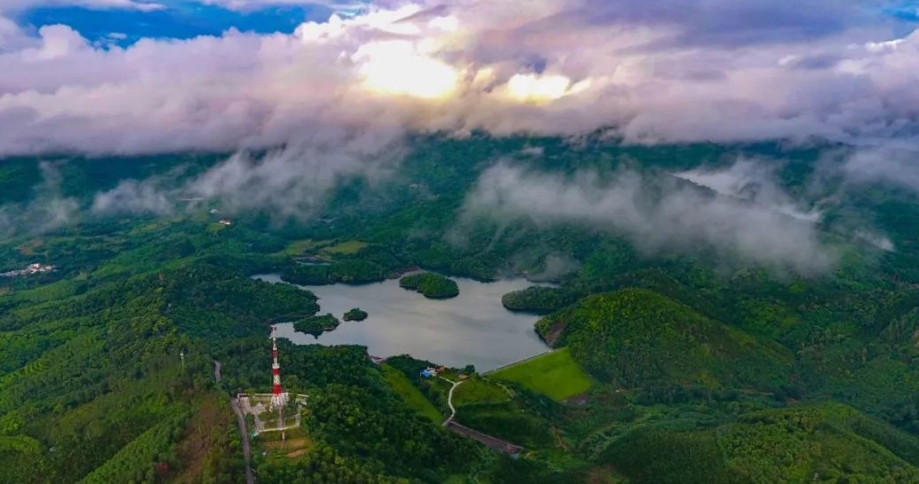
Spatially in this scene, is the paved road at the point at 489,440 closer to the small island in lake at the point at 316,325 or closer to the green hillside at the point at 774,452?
the green hillside at the point at 774,452

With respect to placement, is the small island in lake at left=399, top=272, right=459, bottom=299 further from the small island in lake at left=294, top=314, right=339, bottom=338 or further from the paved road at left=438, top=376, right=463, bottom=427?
→ the paved road at left=438, top=376, right=463, bottom=427

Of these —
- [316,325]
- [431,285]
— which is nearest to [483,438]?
[316,325]

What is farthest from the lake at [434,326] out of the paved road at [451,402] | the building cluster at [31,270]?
the building cluster at [31,270]

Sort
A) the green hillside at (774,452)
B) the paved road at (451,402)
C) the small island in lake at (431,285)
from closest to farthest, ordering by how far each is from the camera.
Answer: the green hillside at (774,452) < the paved road at (451,402) < the small island in lake at (431,285)

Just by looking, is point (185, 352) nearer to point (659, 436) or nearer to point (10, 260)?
point (659, 436)

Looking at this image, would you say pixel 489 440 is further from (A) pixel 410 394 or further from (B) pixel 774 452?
(B) pixel 774 452

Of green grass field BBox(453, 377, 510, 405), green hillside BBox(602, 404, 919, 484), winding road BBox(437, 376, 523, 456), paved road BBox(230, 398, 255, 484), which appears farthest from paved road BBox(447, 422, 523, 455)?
paved road BBox(230, 398, 255, 484)
